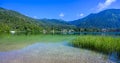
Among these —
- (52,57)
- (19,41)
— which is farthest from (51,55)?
(19,41)

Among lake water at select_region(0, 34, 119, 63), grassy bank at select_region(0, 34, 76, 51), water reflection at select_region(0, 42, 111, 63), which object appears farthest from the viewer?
grassy bank at select_region(0, 34, 76, 51)

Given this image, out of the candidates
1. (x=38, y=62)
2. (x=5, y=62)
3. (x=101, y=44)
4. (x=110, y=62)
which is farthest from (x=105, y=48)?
(x=5, y=62)

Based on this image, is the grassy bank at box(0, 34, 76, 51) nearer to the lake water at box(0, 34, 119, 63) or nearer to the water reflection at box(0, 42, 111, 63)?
the lake water at box(0, 34, 119, 63)

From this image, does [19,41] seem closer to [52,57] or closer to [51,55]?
[51,55]

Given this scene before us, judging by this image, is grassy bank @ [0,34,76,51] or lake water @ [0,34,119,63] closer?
lake water @ [0,34,119,63]

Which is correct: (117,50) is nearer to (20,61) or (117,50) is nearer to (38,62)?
(38,62)

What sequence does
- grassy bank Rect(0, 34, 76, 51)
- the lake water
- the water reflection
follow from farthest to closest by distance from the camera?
grassy bank Rect(0, 34, 76, 51) → the lake water → the water reflection

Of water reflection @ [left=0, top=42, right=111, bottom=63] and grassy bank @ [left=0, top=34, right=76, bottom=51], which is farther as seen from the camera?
grassy bank @ [left=0, top=34, right=76, bottom=51]

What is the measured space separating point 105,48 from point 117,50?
3.06 meters

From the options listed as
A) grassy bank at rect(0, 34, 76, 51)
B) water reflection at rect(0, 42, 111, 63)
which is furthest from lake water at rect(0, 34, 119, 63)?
grassy bank at rect(0, 34, 76, 51)

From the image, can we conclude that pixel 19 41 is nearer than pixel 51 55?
No

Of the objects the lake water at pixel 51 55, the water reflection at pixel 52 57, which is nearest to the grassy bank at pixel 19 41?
the lake water at pixel 51 55

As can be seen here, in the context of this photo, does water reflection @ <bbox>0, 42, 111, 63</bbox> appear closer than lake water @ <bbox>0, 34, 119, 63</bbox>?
Yes

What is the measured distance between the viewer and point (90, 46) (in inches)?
1117
